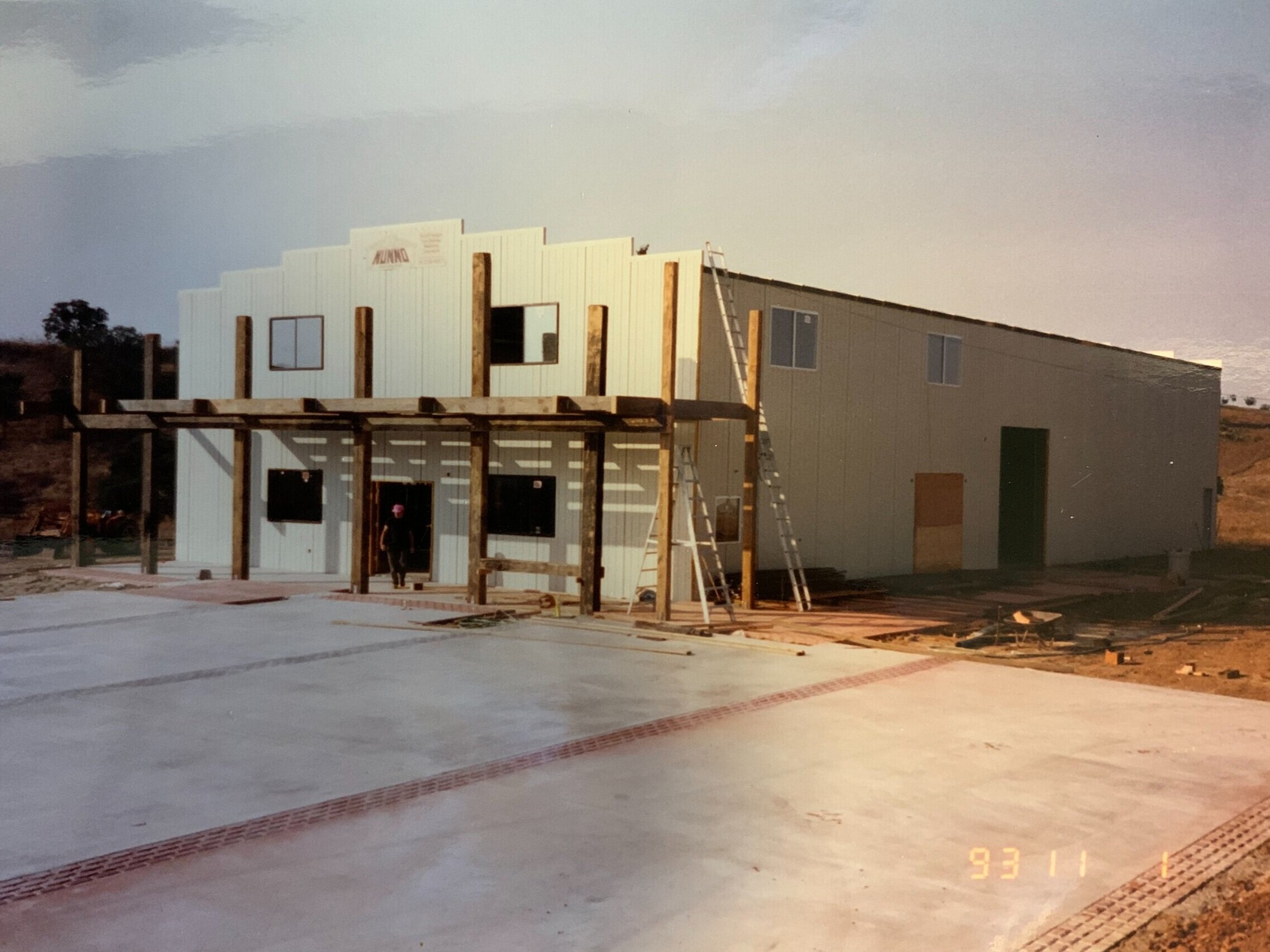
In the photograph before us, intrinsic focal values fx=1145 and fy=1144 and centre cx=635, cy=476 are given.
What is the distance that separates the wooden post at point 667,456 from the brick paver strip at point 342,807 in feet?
16.2

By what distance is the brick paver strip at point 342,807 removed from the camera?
634 centimetres

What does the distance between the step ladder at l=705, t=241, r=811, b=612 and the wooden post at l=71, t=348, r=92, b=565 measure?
13278mm

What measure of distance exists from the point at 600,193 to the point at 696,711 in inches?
366

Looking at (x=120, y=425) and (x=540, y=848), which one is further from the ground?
(x=120, y=425)

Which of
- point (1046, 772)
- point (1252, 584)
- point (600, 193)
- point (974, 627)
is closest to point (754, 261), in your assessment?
point (600, 193)

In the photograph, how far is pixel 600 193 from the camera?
17.4 meters

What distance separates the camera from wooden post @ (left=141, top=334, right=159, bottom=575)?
2283 cm

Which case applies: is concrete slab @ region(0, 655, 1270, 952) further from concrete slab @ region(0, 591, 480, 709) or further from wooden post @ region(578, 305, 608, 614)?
wooden post @ region(578, 305, 608, 614)

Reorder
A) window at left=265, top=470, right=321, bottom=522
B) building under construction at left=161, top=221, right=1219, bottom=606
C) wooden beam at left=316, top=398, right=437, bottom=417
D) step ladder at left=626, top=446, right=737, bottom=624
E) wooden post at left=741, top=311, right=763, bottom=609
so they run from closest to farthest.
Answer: step ladder at left=626, top=446, right=737, bottom=624, wooden beam at left=316, top=398, right=437, bottom=417, wooden post at left=741, top=311, right=763, bottom=609, building under construction at left=161, top=221, right=1219, bottom=606, window at left=265, top=470, right=321, bottom=522

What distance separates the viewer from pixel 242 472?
21438mm

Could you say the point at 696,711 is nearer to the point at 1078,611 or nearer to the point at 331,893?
the point at 331,893

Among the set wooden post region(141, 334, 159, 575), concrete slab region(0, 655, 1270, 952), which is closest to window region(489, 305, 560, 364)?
wooden post region(141, 334, 159, 575)

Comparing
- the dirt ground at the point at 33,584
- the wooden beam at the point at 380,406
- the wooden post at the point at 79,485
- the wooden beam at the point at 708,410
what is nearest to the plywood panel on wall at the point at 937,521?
the wooden beam at the point at 708,410

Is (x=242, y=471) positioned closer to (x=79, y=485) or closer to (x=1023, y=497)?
(x=79, y=485)
